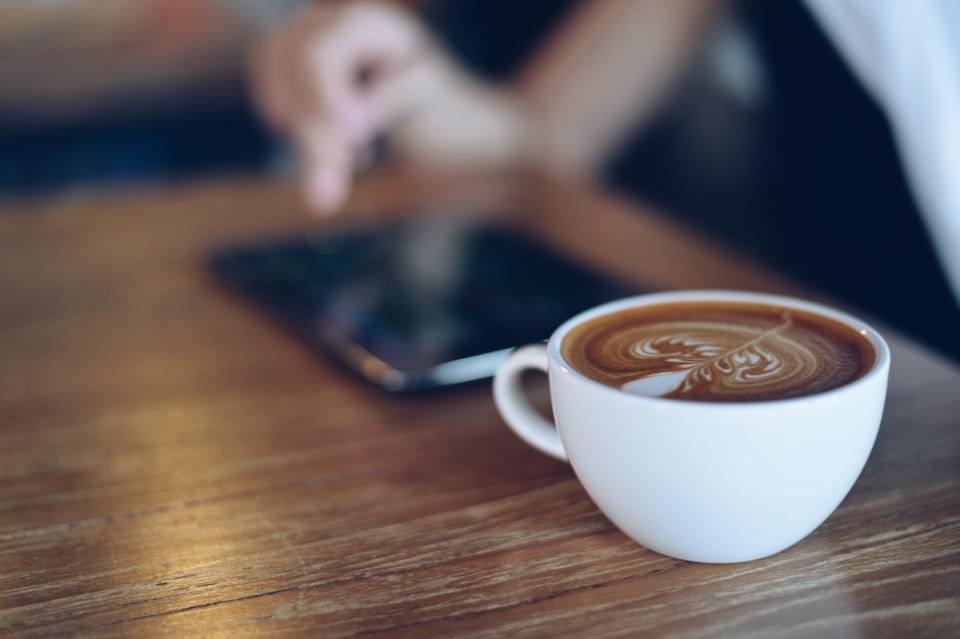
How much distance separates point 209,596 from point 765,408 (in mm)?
226

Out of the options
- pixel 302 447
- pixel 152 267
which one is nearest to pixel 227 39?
pixel 152 267

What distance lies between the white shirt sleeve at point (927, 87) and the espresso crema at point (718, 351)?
0.25m

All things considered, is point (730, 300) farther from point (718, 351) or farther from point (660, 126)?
point (660, 126)

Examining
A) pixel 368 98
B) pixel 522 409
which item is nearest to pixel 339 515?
pixel 522 409

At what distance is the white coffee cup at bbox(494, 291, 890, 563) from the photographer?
0.34 m

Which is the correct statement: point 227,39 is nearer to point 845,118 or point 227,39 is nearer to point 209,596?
point 845,118

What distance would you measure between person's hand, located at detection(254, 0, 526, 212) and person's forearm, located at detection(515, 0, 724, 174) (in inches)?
2.0

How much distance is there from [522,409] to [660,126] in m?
1.12

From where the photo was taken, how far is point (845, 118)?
107cm

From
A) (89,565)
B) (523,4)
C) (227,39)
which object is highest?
(523,4)

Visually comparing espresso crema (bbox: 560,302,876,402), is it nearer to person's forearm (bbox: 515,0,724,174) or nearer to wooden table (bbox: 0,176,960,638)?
wooden table (bbox: 0,176,960,638)

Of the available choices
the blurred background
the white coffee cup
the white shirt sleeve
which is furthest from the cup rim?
the blurred background

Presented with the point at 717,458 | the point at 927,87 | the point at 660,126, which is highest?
the point at 927,87

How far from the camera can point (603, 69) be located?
4.33ft
